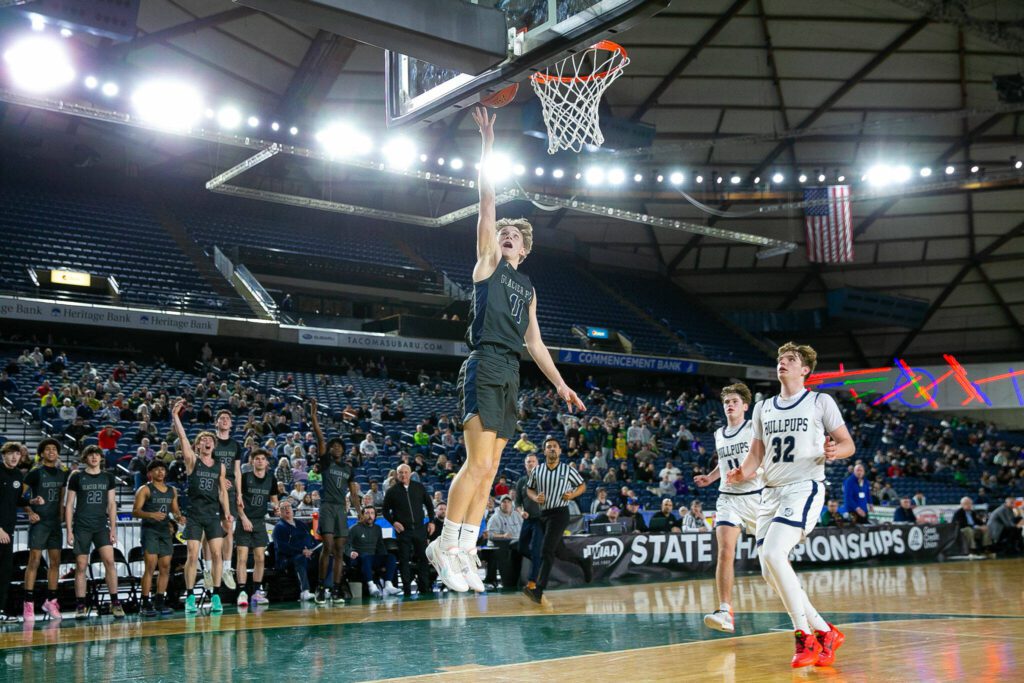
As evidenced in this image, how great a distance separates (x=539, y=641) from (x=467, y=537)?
2926 mm

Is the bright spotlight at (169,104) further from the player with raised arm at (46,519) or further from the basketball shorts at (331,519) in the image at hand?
the basketball shorts at (331,519)

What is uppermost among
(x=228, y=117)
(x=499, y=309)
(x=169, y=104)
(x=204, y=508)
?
(x=169, y=104)

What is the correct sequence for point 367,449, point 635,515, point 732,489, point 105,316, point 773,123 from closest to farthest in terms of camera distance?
point 732,489 → point 635,515 → point 367,449 → point 105,316 → point 773,123

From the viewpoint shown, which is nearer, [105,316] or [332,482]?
[332,482]

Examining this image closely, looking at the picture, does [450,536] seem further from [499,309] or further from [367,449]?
[367,449]

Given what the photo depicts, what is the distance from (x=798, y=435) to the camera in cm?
677

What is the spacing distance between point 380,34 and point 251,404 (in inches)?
684

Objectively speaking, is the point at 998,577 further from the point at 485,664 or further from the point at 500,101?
the point at 500,101

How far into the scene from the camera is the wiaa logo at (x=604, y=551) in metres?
14.8

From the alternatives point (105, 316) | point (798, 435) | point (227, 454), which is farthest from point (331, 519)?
point (105, 316)

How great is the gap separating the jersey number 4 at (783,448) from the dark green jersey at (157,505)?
731 cm

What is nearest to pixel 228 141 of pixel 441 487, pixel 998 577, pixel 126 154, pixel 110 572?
pixel 126 154

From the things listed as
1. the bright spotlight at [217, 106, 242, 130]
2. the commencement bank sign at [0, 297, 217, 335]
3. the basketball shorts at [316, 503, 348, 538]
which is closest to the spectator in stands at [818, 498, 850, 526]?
the basketball shorts at [316, 503, 348, 538]

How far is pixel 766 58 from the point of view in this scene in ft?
98.4
